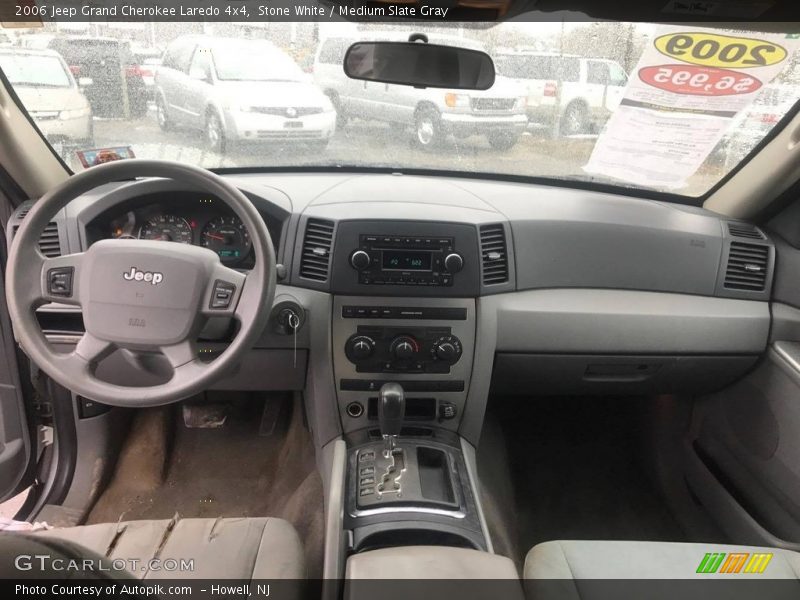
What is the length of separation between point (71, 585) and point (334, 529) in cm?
111

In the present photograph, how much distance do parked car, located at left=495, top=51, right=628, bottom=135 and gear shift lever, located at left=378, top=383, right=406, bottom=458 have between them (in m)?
1.24

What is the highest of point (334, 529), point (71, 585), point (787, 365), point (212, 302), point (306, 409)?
point (71, 585)

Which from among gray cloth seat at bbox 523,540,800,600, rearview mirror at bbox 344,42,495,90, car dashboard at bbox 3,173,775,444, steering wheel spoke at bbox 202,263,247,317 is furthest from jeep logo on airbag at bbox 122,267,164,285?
gray cloth seat at bbox 523,540,800,600

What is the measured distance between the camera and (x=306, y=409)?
2643 mm

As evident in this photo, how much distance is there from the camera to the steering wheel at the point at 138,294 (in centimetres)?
173

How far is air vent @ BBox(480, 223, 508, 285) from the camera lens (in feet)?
7.61

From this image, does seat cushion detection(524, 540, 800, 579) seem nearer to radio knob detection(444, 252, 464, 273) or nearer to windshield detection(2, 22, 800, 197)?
radio knob detection(444, 252, 464, 273)

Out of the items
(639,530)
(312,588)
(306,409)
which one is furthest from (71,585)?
(639,530)

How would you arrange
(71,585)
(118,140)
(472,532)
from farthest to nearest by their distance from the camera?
(118,140) < (472,532) < (71,585)

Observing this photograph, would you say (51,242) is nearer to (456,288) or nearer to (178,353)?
(178,353)

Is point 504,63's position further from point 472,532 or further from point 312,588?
point 312,588

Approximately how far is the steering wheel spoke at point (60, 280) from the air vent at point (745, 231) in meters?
2.41

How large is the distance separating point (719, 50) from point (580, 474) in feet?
6.31

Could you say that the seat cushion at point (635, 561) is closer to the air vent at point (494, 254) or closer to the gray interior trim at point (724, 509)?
the gray interior trim at point (724, 509)
